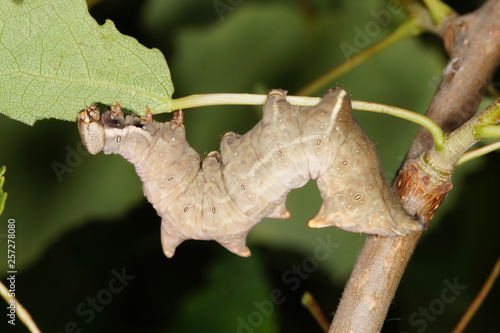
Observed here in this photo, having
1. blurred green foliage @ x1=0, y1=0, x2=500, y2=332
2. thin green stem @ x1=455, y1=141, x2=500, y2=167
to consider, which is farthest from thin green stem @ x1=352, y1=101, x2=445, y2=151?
blurred green foliage @ x1=0, y1=0, x2=500, y2=332

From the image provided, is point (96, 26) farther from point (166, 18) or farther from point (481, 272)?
point (481, 272)

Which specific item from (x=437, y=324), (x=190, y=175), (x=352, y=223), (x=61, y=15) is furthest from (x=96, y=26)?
(x=437, y=324)

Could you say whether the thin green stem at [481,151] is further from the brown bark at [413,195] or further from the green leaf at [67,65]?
the green leaf at [67,65]

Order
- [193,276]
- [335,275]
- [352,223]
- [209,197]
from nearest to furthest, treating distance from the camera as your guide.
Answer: [352,223] → [209,197] → [193,276] → [335,275]

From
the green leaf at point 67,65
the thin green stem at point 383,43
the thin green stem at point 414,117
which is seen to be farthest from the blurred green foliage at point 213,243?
the thin green stem at point 414,117

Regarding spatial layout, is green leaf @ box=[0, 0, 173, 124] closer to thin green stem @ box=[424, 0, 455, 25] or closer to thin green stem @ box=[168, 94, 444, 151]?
thin green stem @ box=[168, 94, 444, 151]

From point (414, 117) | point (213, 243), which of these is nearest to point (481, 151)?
point (414, 117)
